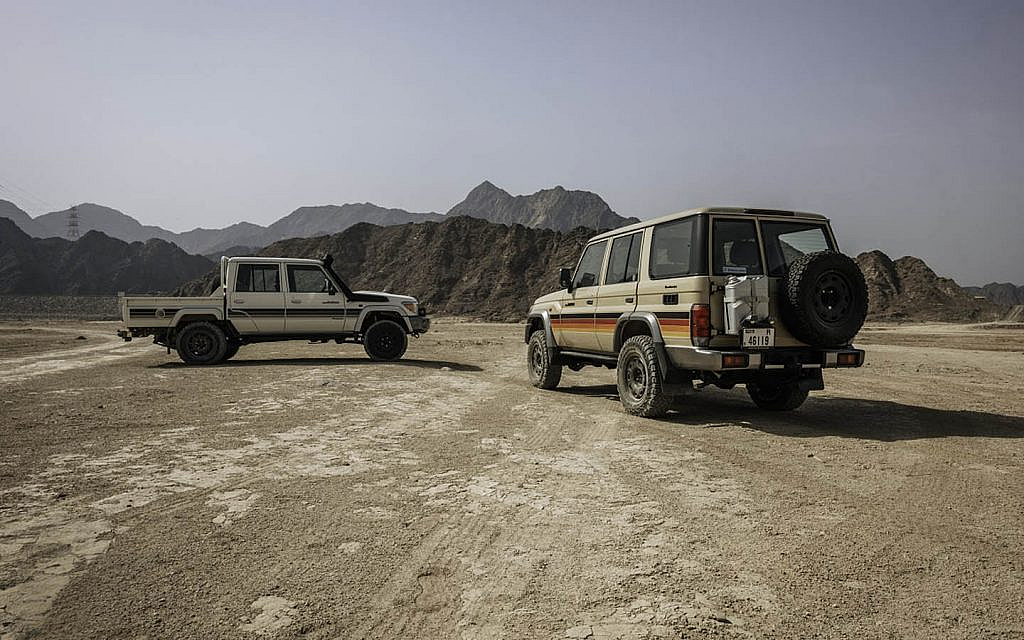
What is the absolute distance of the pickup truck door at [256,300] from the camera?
13.8 m

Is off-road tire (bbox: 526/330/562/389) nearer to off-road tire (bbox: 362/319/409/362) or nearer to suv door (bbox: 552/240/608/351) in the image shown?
suv door (bbox: 552/240/608/351)

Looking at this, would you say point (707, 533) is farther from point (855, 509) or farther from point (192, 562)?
point (192, 562)

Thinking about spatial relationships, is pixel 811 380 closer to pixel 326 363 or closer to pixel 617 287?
pixel 617 287

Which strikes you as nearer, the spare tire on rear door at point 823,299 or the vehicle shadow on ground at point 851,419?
the spare tire on rear door at point 823,299

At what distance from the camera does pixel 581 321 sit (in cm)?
941

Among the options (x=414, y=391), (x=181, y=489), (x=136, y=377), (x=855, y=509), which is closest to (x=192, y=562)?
(x=181, y=489)

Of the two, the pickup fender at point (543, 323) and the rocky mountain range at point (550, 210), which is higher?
the rocky mountain range at point (550, 210)

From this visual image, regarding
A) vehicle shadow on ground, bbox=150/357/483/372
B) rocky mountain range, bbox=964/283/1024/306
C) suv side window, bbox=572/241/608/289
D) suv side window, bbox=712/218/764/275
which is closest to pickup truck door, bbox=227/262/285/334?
vehicle shadow on ground, bbox=150/357/483/372

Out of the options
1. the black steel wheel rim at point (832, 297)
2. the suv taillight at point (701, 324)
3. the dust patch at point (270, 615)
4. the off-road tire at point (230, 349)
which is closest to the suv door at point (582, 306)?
the suv taillight at point (701, 324)

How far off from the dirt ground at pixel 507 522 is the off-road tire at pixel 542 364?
71.7 inches

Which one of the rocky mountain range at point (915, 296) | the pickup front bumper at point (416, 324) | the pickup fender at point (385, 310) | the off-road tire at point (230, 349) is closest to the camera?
the off-road tire at point (230, 349)

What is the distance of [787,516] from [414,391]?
6799 millimetres

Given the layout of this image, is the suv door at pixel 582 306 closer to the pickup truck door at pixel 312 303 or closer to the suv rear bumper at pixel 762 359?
the suv rear bumper at pixel 762 359

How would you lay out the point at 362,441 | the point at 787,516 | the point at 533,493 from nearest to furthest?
the point at 787,516 < the point at 533,493 < the point at 362,441
